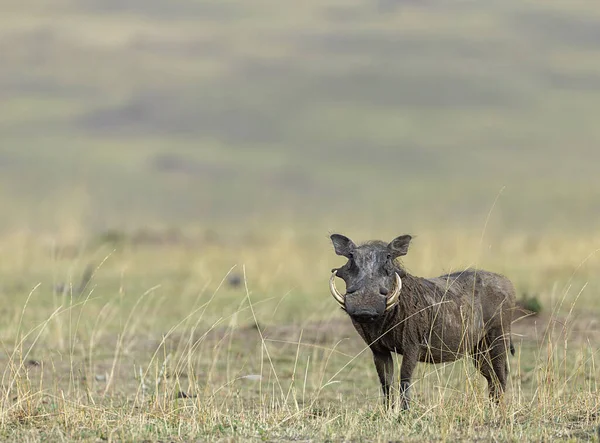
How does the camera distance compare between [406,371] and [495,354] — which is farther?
[495,354]

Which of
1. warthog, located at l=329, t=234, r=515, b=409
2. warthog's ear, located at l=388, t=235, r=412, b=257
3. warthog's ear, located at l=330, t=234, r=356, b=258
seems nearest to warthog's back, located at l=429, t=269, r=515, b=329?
warthog, located at l=329, t=234, r=515, b=409

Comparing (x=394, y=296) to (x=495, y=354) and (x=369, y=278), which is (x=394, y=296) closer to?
(x=369, y=278)

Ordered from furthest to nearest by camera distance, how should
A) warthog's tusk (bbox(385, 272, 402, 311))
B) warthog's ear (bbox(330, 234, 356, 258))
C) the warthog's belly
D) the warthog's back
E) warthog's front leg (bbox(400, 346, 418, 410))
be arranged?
the warthog's back < the warthog's belly < warthog's ear (bbox(330, 234, 356, 258)) < warthog's front leg (bbox(400, 346, 418, 410)) < warthog's tusk (bbox(385, 272, 402, 311))

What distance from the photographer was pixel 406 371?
857 cm

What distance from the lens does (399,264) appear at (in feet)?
29.4

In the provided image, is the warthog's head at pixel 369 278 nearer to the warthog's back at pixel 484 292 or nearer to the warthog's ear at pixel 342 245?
the warthog's ear at pixel 342 245

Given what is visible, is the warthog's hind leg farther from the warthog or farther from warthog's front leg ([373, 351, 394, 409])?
warthog's front leg ([373, 351, 394, 409])

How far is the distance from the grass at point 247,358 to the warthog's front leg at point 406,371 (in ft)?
0.40

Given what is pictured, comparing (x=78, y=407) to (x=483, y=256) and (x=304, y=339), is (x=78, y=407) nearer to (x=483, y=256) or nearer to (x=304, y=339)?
(x=304, y=339)

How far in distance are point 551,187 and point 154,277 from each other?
46.6 meters

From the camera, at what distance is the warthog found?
8.22 metres

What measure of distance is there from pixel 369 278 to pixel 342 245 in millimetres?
604

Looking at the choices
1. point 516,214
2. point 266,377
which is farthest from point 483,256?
point 516,214

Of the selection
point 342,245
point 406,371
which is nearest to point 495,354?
point 406,371
